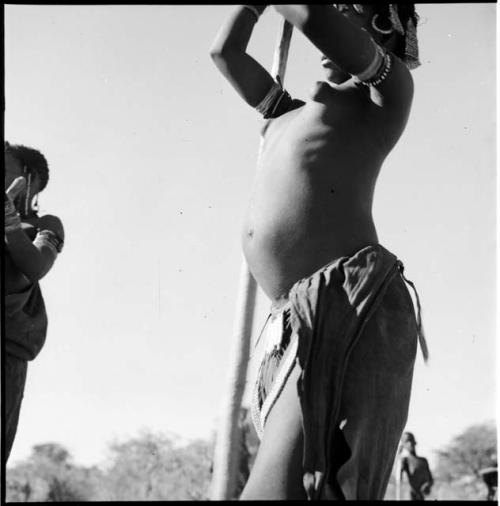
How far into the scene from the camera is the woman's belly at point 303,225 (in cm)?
277

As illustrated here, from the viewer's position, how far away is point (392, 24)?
123 inches

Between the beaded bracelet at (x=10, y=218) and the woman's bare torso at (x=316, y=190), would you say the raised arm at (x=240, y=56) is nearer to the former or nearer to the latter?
the woman's bare torso at (x=316, y=190)

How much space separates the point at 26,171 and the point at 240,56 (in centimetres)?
124

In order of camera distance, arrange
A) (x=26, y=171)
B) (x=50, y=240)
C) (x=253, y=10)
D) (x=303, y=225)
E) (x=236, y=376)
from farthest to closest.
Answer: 1. (x=236, y=376)
2. (x=26, y=171)
3. (x=50, y=240)
4. (x=253, y=10)
5. (x=303, y=225)

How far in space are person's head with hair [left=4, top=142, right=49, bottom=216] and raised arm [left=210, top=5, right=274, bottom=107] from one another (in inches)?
45.1

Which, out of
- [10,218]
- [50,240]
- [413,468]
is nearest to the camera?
[10,218]

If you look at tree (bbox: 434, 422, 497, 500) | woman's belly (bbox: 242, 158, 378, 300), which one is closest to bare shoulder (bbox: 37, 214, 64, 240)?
woman's belly (bbox: 242, 158, 378, 300)

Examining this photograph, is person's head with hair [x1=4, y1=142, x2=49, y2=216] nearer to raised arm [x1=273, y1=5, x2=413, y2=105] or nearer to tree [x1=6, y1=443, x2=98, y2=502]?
raised arm [x1=273, y1=5, x2=413, y2=105]

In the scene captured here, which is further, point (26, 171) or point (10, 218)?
point (26, 171)

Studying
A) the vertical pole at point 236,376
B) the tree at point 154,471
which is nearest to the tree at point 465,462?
the tree at point 154,471

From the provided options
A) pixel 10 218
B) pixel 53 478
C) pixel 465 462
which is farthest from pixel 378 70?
pixel 53 478

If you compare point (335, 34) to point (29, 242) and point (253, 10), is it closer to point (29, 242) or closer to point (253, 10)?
point (253, 10)

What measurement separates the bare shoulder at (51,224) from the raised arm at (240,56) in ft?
3.43

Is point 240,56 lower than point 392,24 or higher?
lower
